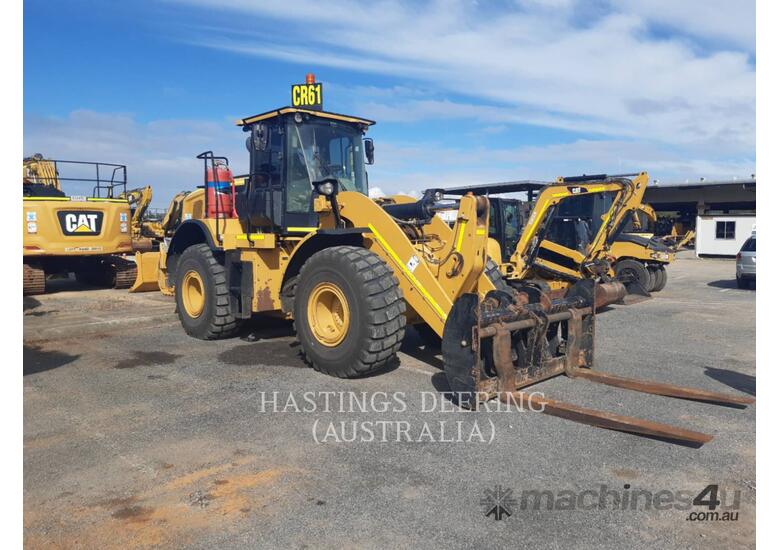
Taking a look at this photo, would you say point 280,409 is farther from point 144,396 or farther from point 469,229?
point 469,229

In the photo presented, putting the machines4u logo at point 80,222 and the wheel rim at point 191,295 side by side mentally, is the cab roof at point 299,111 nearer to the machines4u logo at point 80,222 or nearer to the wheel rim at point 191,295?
the wheel rim at point 191,295

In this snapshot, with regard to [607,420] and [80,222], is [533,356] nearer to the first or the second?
[607,420]

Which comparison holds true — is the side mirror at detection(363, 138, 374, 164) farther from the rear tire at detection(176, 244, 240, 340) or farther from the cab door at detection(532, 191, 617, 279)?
the cab door at detection(532, 191, 617, 279)

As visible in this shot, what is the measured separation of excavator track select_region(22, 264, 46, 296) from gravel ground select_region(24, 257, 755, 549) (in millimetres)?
6447

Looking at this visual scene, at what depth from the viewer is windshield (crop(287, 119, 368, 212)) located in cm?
749

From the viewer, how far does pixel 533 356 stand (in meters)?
5.96

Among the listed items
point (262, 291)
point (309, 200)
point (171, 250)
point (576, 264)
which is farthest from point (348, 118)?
point (576, 264)

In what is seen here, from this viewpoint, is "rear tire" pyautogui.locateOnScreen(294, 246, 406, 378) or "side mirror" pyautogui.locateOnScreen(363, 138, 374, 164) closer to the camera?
"rear tire" pyautogui.locateOnScreen(294, 246, 406, 378)

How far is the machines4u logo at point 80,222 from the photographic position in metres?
13.0

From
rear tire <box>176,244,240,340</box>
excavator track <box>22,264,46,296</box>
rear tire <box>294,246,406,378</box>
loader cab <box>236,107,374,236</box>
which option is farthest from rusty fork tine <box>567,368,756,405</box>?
excavator track <box>22,264,46,296</box>

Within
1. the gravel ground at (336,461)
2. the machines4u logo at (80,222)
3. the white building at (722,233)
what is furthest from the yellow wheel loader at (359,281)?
the white building at (722,233)

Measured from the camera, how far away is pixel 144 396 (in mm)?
5770

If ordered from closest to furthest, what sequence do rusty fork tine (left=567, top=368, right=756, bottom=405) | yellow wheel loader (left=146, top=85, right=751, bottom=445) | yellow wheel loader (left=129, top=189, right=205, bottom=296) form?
yellow wheel loader (left=146, top=85, right=751, bottom=445), rusty fork tine (left=567, top=368, right=756, bottom=405), yellow wheel loader (left=129, top=189, right=205, bottom=296)

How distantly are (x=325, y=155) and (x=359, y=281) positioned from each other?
2.49 meters
